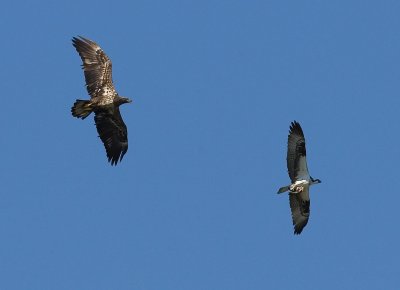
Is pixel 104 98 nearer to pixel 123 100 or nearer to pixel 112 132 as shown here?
pixel 123 100

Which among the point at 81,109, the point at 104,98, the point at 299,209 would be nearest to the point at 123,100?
the point at 104,98

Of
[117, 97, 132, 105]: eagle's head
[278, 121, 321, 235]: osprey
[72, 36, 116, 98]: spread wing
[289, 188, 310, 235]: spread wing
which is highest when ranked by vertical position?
[72, 36, 116, 98]: spread wing

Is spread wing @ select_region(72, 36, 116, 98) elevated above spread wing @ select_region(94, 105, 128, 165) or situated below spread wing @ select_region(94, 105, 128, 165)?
above

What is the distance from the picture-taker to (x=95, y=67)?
2970cm

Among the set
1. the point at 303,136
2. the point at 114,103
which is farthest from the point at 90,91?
the point at 303,136

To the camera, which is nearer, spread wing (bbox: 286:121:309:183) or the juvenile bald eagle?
the juvenile bald eagle

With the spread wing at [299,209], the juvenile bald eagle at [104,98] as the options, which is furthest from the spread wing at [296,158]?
the juvenile bald eagle at [104,98]

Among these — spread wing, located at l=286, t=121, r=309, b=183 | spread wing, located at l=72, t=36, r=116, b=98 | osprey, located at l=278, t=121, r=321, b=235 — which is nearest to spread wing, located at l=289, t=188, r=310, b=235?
osprey, located at l=278, t=121, r=321, b=235

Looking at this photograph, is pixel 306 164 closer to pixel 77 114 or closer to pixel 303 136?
pixel 303 136

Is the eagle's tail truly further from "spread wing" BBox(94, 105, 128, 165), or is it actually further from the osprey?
the osprey

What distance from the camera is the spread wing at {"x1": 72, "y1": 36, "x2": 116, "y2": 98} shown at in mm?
29375

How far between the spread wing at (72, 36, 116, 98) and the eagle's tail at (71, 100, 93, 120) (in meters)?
0.86

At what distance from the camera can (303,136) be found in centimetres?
3095

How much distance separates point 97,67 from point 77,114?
225 centimetres
